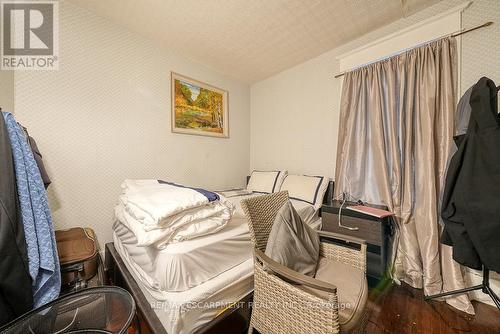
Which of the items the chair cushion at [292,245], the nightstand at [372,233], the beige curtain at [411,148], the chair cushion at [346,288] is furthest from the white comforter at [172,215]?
the beige curtain at [411,148]

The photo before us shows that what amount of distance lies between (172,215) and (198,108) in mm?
1873

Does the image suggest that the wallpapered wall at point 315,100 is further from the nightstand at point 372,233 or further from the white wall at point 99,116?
the white wall at point 99,116

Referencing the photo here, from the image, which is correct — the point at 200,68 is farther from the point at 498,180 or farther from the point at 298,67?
the point at 498,180

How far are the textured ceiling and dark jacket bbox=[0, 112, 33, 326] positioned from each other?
5.09ft

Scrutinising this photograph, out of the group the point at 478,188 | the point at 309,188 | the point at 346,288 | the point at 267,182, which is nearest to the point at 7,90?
the point at 267,182

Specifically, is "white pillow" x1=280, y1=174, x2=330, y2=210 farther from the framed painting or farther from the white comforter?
the framed painting

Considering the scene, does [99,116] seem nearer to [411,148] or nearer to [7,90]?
[7,90]

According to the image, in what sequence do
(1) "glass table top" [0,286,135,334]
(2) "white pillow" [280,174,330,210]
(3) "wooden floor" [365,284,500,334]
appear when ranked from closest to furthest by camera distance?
(1) "glass table top" [0,286,135,334] < (3) "wooden floor" [365,284,500,334] < (2) "white pillow" [280,174,330,210]

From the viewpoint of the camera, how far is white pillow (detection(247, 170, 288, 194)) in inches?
107

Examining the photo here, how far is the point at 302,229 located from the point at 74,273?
5.29 feet

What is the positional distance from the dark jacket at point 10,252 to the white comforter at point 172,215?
0.49 metres

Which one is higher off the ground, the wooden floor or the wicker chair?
the wicker chair

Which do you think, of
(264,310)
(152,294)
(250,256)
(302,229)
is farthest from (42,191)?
(302,229)
